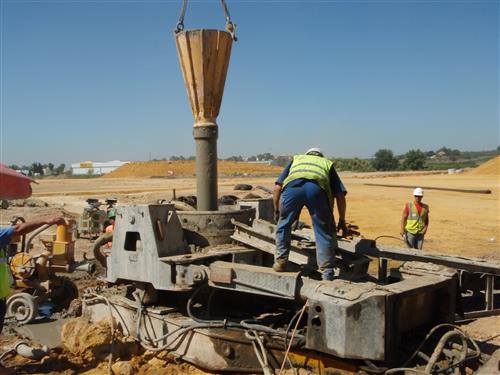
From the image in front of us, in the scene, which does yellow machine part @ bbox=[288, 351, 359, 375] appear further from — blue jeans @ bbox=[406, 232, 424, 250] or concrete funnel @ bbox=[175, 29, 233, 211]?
blue jeans @ bbox=[406, 232, 424, 250]

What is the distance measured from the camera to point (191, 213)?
608 centimetres

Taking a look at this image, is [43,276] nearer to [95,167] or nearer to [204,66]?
[204,66]

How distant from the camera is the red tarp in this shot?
5.90 m

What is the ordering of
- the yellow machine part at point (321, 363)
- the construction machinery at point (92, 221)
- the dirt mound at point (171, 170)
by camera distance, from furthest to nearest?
the dirt mound at point (171, 170) → the construction machinery at point (92, 221) → the yellow machine part at point (321, 363)

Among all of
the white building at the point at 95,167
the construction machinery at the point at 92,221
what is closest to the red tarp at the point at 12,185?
the construction machinery at the point at 92,221

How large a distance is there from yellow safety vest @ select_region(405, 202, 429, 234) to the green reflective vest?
521 cm

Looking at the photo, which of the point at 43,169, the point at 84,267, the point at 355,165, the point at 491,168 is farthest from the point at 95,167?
the point at 84,267

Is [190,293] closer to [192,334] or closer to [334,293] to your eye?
[192,334]

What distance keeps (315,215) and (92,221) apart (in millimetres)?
11998

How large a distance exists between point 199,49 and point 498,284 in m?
4.32

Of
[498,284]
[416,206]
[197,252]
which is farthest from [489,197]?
[197,252]

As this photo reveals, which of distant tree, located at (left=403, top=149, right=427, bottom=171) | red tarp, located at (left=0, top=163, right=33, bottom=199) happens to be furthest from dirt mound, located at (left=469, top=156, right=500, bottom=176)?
red tarp, located at (left=0, top=163, right=33, bottom=199)

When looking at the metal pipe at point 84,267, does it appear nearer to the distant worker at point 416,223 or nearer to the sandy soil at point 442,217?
the sandy soil at point 442,217

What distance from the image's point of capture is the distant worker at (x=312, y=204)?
511 centimetres
